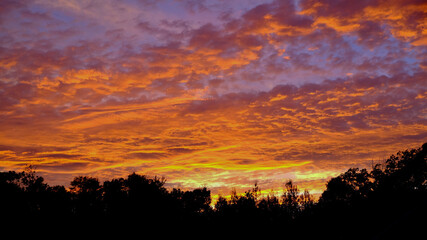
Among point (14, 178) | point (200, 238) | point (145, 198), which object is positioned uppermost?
point (14, 178)

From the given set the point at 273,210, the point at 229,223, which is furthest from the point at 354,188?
the point at 229,223

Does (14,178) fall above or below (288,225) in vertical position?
above

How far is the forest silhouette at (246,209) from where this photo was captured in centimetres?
2352

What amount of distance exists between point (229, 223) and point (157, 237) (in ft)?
25.4

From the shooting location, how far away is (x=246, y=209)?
37.3m

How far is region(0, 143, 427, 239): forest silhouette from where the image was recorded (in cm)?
2352

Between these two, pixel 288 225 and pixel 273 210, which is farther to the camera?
pixel 273 210

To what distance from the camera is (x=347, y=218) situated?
28922 mm

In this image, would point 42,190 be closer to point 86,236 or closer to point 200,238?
point 86,236

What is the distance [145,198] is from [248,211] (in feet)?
61.5

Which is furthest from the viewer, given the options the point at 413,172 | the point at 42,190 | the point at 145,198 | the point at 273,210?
the point at 413,172

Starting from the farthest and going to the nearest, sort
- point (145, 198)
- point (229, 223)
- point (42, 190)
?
point (42, 190)
point (145, 198)
point (229, 223)

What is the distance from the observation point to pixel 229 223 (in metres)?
34.8

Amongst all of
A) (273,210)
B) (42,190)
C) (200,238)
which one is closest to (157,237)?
(200,238)
